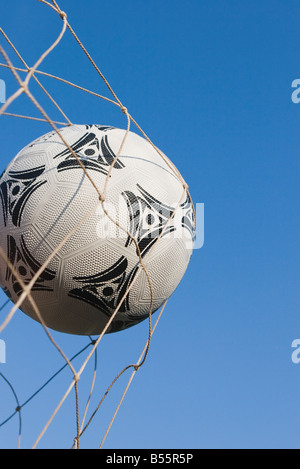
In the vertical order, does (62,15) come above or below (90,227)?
above

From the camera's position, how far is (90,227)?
539 centimetres

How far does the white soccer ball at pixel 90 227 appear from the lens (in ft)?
17.8

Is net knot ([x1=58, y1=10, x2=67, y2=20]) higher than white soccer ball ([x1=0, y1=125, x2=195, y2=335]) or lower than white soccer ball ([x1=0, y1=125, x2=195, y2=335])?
higher

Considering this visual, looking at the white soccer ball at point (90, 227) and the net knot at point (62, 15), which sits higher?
the net knot at point (62, 15)

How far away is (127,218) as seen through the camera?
17.9 ft

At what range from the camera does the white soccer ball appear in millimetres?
5422

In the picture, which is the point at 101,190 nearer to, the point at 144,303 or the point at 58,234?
the point at 58,234

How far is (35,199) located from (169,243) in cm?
120
